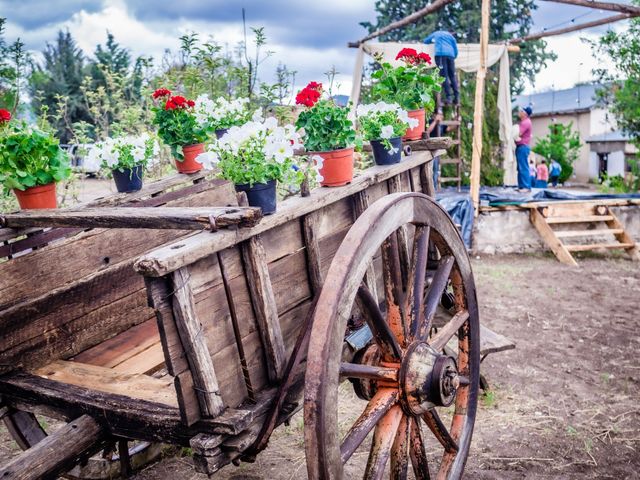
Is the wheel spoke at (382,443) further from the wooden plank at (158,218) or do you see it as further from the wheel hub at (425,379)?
the wooden plank at (158,218)

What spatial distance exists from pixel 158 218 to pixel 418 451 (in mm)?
1315

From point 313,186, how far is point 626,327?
4.26 meters

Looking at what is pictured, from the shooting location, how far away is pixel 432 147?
3111 millimetres

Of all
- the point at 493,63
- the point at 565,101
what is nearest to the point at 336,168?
the point at 493,63

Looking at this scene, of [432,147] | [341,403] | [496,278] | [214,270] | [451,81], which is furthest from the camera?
[451,81]

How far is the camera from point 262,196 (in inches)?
74.7

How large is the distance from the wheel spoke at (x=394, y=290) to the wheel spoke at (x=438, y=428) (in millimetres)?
373

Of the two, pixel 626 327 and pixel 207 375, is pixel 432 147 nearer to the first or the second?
pixel 207 375

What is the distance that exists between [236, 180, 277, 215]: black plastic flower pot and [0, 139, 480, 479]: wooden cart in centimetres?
6

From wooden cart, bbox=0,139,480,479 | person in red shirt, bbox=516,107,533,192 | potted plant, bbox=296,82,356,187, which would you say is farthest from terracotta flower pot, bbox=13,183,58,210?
person in red shirt, bbox=516,107,533,192

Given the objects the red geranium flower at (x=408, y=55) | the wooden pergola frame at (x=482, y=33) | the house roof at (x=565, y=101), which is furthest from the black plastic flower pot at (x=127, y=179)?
the house roof at (x=565, y=101)

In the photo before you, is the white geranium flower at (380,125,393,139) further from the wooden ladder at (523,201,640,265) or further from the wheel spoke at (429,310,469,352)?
the wooden ladder at (523,201,640,265)

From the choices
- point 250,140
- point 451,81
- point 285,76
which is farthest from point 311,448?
point 451,81

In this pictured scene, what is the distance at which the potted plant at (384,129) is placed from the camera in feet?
9.16
